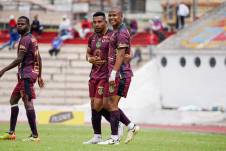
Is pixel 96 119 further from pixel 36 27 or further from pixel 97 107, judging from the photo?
pixel 36 27

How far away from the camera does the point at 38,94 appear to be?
113ft

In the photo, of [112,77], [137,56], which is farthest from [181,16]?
[112,77]

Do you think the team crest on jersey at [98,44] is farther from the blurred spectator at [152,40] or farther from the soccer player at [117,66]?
the blurred spectator at [152,40]

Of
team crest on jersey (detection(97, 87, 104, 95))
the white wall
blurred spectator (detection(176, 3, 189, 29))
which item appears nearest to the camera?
team crest on jersey (detection(97, 87, 104, 95))

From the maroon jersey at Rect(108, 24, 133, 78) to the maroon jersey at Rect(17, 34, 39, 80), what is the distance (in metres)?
1.42

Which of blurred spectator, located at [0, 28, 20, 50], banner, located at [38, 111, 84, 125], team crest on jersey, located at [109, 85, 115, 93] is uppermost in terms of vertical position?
team crest on jersey, located at [109, 85, 115, 93]

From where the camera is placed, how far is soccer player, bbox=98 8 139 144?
1510 centimetres

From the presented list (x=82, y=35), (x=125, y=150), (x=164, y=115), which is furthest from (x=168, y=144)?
(x=82, y=35)

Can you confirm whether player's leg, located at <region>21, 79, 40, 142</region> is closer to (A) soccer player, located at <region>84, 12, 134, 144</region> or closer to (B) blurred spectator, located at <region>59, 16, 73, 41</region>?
(A) soccer player, located at <region>84, 12, 134, 144</region>

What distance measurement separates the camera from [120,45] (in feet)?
49.5

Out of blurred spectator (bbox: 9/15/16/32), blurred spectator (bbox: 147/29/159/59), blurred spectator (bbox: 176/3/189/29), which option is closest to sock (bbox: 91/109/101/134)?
blurred spectator (bbox: 147/29/159/59)

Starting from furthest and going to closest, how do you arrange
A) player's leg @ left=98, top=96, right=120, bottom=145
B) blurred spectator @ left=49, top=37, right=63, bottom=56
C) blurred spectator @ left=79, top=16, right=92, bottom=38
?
blurred spectator @ left=79, top=16, right=92, bottom=38 → blurred spectator @ left=49, top=37, right=63, bottom=56 → player's leg @ left=98, top=96, right=120, bottom=145

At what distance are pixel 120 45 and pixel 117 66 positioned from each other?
1.23 ft

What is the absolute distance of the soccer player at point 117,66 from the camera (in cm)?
1510
